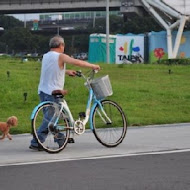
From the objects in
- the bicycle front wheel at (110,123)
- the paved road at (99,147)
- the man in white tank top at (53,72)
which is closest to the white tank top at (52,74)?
the man in white tank top at (53,72)

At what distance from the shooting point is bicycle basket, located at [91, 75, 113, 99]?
9.66 m

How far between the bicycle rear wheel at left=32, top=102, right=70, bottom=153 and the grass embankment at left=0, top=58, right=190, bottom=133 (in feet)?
8.27

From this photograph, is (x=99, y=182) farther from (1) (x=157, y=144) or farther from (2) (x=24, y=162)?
(1) (x=157, y=144)

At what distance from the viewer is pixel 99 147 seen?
9961 mm

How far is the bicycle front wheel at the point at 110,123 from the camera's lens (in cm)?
988

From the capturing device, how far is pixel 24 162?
28.2ft

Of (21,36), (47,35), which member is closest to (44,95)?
(21,36)

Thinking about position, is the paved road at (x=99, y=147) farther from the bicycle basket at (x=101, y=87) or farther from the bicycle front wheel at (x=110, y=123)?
the bicycle basket at (x=101, y=87)

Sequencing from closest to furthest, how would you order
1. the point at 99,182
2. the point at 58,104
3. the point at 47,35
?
1. the point at 99,182
2. the point at 58,104
3. the point at 47,35

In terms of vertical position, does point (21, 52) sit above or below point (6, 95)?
above

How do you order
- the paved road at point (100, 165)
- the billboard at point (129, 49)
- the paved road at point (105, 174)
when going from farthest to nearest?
the billboard at point (129, 49), the paved road at point (100, 165), the paved road at point (105, 174)

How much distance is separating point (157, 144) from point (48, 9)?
7761cm

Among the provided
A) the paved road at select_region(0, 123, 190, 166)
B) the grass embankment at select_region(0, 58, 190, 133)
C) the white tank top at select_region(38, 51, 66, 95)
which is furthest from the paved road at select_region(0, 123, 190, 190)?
the grass embankment at select_region(0, 58, 190, 133)

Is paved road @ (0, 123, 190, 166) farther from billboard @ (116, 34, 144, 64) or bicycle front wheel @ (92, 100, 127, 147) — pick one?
billboard @ (116, 34, 144, 64)
